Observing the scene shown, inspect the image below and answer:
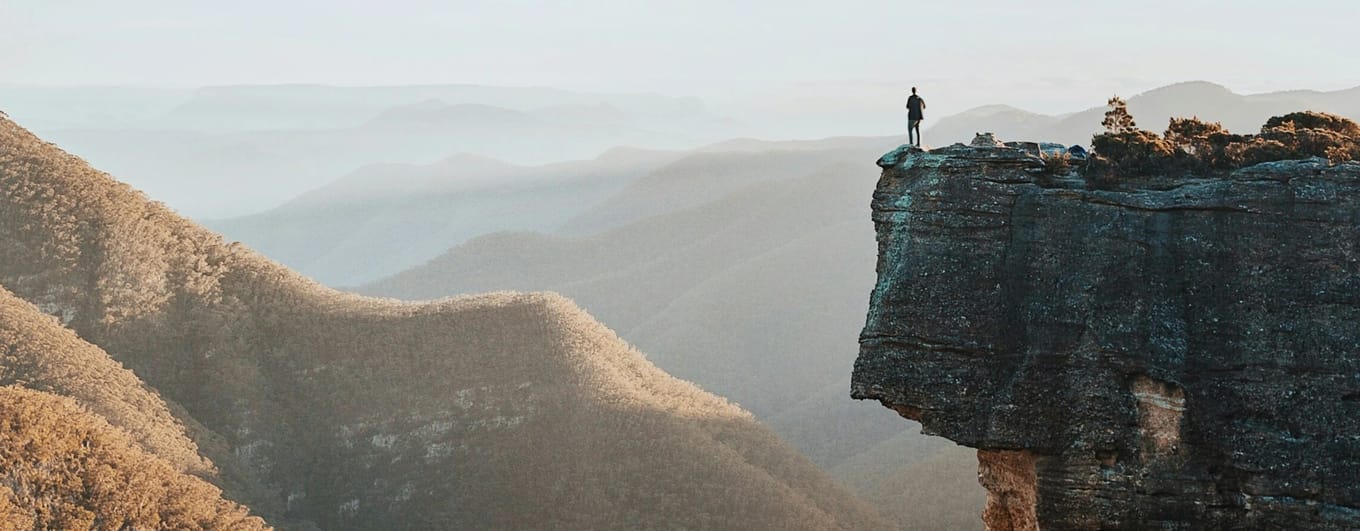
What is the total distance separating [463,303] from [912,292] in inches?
1637

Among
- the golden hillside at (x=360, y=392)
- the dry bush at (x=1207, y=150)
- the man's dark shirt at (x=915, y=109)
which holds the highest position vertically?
the man's dark shirt at (x=915, y=109)

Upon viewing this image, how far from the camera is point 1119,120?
33.5 m

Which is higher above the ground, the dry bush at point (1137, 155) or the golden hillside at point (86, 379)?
the dry bush at point (1137, 155)

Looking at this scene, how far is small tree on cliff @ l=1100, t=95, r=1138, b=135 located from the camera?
33.1 meters

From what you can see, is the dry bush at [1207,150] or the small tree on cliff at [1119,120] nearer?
the dry bush at [1207,150]

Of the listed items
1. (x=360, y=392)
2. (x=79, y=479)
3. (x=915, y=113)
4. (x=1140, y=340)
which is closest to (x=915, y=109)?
(x=915, y=113)

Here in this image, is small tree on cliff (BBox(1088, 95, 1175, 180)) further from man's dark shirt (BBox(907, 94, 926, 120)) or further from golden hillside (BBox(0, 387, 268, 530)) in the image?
golden hillside (BBox(0, 387, 268, 530))

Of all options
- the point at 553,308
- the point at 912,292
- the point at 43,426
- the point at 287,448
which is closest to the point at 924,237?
the point at 912,292

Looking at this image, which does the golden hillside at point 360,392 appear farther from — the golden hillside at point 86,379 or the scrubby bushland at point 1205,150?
the scrubby bushland at point 1205,150

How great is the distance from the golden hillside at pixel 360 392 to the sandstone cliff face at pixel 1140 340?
89.1 feet

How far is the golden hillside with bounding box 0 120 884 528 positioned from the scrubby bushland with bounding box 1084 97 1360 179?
28.9 meters

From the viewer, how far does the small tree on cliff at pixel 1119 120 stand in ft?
109

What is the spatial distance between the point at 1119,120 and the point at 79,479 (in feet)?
113

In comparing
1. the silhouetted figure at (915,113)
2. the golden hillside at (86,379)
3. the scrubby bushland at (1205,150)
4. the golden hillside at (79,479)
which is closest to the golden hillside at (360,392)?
the golden hillside at (86,379)
